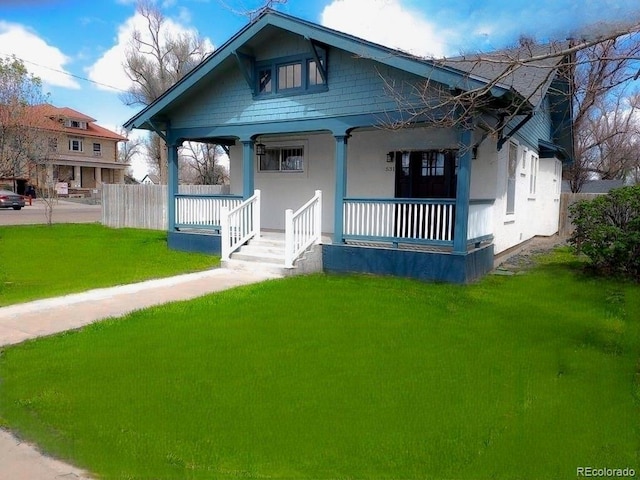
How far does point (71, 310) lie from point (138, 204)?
13.7 meters

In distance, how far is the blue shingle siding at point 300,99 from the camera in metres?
10.3

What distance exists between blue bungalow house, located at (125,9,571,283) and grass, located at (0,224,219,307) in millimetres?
971

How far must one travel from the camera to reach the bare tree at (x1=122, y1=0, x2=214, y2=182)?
34.3m

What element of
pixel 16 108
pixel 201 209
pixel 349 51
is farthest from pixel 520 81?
pixel 16 108

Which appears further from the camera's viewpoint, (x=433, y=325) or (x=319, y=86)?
(x=319, y=86)

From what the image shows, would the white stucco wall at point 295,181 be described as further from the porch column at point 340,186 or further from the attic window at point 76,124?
the attic window at point 76,124

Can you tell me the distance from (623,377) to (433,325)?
7.28ft

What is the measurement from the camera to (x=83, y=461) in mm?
3367

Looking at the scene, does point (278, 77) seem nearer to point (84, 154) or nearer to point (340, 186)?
point (340, 186)

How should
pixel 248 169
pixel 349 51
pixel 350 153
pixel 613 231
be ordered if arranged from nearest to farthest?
pixel 613 231
pixel 349 51
pixel 248 169
pixel 350 153

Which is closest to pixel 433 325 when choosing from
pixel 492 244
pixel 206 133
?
pixel 492 244

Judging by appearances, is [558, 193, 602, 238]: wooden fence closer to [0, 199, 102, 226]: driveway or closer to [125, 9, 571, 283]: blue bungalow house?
[125, 9, 571, 283]: blue bungalow house

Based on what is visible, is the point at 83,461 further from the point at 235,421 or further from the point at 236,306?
the point at 236,306

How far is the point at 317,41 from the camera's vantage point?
10.5 m
